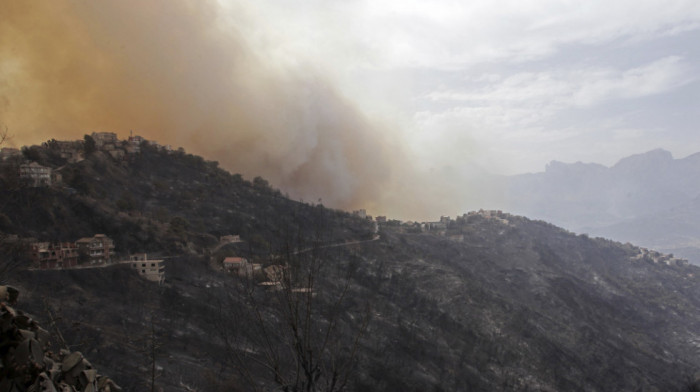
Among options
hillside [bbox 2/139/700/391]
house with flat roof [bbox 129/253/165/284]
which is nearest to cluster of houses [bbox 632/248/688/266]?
hillside [bbox 2/139/700/391]

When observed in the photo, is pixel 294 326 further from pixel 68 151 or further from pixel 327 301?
pixel 68 151

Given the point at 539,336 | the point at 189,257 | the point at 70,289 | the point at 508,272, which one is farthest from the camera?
the point at 508,272

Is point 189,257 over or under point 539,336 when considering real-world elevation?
over

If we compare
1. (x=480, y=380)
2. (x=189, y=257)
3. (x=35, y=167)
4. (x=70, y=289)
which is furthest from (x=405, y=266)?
(x=35, y=167)

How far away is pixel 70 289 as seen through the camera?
89.0ft

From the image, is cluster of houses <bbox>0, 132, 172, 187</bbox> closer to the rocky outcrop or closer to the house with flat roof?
the house with flat roof

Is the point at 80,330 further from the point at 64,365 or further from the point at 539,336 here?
the point at 539,336

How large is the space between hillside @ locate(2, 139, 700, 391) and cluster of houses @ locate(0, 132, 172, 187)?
1.27 metres

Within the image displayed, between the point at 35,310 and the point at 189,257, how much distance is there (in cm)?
1612

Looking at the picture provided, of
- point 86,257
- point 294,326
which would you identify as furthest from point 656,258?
point 294,326

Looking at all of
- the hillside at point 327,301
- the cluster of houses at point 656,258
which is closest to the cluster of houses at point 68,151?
the hillside at point 327,301

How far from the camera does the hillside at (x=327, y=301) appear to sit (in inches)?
907

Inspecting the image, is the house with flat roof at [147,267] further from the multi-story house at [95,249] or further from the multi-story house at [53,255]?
the multi-story house at [53,255]

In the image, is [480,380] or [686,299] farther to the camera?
[686,299]
